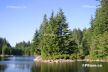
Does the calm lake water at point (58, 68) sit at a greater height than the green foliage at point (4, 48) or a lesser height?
lesser

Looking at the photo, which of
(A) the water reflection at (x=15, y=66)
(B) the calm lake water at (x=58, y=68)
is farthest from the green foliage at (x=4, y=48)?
(B) the calm lake water at (x=58, y=68)

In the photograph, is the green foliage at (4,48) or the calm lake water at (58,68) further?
the green foliage at (4,48)

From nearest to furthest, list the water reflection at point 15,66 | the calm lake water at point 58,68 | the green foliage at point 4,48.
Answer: the calm lake water at point 58,68, the water reflection at point 15,66, the green foliage at point 4,48

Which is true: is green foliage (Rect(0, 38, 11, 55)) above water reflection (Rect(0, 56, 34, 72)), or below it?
above

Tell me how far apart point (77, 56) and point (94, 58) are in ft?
17.6

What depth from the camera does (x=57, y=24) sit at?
261 feet

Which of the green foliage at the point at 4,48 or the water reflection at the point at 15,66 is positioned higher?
the green foliage at the point at 4,48

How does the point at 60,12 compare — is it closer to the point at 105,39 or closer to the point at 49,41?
the point at 49,41

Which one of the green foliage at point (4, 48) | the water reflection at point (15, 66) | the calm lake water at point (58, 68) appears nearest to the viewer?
the calm lake water at point (58, 68)

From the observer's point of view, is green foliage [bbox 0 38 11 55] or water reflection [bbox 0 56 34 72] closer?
water reflection [bbox 0 56 34 72]

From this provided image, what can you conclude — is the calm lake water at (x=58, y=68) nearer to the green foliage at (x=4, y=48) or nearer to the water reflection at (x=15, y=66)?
the water reflection at (x=15, y=66)

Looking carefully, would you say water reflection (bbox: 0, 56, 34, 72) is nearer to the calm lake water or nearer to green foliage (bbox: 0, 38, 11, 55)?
the calm lake water

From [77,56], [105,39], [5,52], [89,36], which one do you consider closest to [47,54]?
[77,56]

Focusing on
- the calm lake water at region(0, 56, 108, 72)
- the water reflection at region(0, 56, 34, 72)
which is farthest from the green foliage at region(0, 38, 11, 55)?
the calm lake water at region(0, 56, 108, 72)
